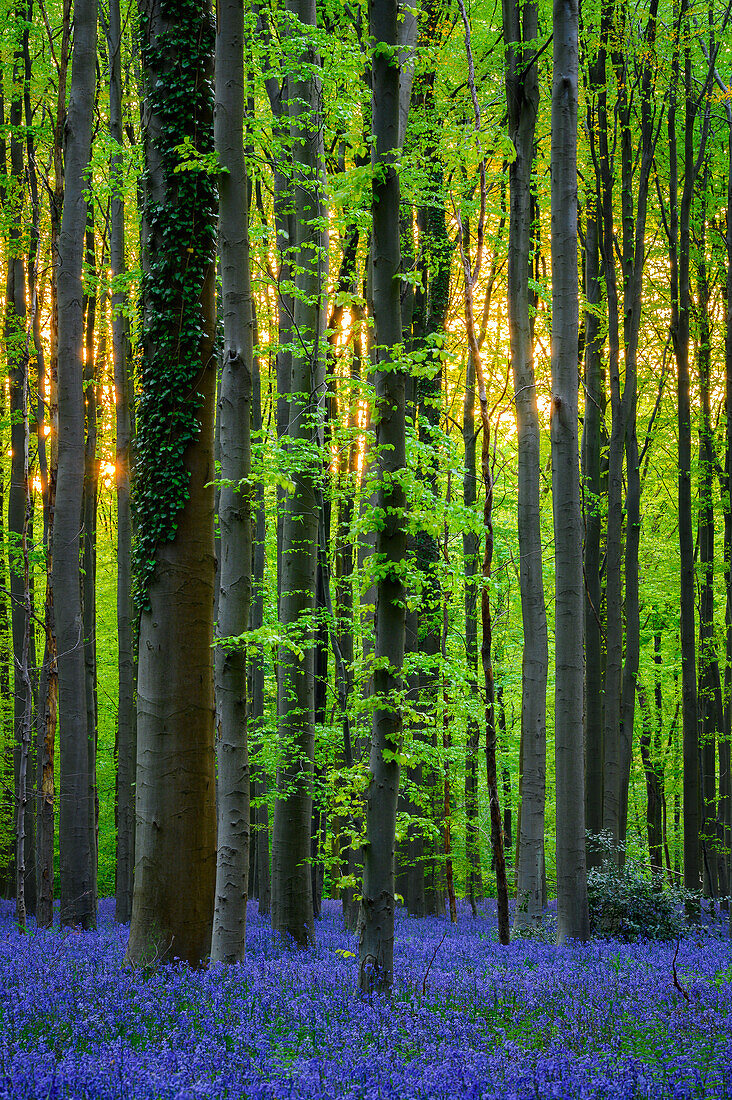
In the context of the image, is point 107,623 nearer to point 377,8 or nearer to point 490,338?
point 490,338

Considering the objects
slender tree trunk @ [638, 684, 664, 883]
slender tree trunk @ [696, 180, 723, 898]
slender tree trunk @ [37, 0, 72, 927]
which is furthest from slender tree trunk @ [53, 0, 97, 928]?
slender tree trunk @ [638, 684, 664, 883]

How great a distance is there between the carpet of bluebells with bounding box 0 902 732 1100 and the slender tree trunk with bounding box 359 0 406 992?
605 mm

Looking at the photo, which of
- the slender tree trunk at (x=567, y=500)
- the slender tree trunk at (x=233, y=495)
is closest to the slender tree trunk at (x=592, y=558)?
the slender tree trunk at (x=567, y=500)

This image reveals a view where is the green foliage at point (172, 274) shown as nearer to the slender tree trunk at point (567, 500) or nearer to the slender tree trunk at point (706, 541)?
the slender tree trunk at point (567, 500)

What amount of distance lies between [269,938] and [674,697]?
23.2m

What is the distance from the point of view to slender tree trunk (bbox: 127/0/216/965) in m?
7.62

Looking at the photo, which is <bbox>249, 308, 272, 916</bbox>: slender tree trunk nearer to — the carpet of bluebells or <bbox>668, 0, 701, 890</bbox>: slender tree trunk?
<bbox>668, 0, 701, 890</bbox>: slender tree trunk

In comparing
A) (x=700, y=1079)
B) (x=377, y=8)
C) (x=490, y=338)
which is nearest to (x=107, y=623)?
(x=490, y=338)

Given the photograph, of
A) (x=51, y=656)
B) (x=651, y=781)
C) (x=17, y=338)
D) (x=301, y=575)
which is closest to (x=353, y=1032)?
(x=301, y=575)

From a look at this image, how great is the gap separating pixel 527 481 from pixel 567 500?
2060mm

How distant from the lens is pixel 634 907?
1309cm

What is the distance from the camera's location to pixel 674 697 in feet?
101

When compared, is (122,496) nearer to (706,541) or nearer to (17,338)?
(17,338)

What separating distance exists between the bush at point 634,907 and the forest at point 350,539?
→ 0.18ft
